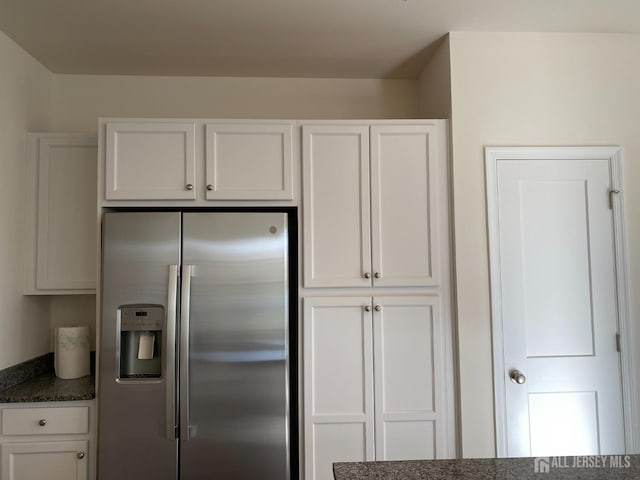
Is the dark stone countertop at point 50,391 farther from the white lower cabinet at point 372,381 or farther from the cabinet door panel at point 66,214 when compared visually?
the white lower cabinet at point 372,381

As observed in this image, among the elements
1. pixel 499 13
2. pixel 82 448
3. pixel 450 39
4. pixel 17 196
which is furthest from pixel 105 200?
pixel 499 13

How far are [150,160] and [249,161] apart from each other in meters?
0.51

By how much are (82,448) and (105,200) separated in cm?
122

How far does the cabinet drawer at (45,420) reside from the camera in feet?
6.21

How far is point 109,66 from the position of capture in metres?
2.46

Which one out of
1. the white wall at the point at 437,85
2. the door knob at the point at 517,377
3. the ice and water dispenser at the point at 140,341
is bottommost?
the door knob at the point at 517,377

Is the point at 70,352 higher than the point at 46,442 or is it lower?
higher

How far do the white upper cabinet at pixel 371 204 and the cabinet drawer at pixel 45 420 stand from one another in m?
1.29

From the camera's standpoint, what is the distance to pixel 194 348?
1896mm

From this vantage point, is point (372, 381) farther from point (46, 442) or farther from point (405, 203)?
point (46, 442)

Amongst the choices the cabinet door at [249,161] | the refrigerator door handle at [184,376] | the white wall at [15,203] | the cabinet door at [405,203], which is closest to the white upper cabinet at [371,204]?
the cabinet door at [405,203]

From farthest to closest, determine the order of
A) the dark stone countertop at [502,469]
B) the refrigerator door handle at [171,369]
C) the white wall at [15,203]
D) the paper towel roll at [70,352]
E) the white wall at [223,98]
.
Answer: the white wall at [223,98] < the paper towel roll at [70,352] < the white wall at [15,203] < the refrigerator door handle at [171,369] < the dark stone countertop at [502,469]

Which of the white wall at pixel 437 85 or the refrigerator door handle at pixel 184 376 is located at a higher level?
the white wall at pixel 437 85

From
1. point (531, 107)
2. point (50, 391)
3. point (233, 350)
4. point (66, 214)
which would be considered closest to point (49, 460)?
point (50, 391)
